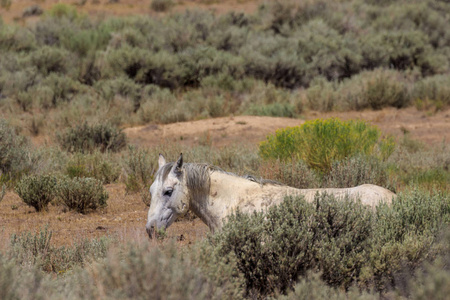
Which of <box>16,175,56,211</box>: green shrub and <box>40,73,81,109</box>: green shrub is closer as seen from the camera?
<box>16,175,56,211</box>: green shrub

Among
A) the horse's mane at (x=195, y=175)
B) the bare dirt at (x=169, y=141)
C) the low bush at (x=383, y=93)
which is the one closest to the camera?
the horse's mane at (x=195, y=175)

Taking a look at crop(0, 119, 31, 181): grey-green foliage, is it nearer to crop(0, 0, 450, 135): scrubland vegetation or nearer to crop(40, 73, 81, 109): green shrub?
crop(0, 0, 450, 135): scrubland vegetation

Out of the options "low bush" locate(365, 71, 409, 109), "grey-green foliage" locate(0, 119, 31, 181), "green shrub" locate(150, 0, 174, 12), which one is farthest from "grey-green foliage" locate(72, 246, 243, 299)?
"green shrub" locate(150, 0, 174, 12)

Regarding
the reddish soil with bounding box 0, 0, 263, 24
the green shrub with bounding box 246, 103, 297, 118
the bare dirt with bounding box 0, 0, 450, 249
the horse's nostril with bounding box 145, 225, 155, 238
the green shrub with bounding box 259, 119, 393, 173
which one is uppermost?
the horse's nostril with bounding box 145, 225, 155, 238

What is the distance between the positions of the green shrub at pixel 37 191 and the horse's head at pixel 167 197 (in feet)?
13.9

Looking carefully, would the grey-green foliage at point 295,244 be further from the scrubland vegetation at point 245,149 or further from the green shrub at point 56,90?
the green shrub at point 56,90

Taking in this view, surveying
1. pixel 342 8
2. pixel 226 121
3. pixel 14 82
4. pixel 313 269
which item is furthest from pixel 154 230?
pixel 342 8

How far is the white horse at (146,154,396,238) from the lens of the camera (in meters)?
5.05

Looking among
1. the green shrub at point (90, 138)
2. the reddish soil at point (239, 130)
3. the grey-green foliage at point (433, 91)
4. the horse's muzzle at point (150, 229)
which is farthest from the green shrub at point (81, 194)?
the grey-green foliage at point (433, 91)

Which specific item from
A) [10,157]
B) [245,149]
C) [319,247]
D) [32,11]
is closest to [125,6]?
[32,11]

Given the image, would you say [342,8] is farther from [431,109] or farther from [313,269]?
[313,269]

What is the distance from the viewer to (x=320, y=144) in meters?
8.87

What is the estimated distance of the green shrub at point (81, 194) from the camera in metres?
8.59

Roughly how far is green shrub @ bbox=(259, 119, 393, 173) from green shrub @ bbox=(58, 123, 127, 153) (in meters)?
5.15
